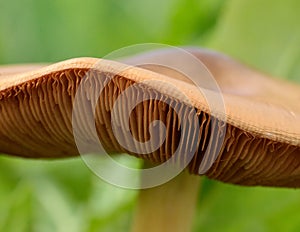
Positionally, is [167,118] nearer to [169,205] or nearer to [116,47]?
[169,205]

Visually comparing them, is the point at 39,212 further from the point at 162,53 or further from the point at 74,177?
the point at 162,53

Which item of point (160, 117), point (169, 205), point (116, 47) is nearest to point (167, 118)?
point (160, 117)

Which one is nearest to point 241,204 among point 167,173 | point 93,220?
point 93,220

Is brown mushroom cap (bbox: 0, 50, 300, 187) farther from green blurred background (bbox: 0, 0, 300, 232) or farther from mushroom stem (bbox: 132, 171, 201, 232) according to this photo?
green blurred background (bbox: 0, 0, 300, 232)

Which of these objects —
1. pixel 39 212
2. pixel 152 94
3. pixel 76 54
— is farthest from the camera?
pixel 76 54

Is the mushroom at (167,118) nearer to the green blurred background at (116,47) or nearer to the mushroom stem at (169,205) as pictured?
the mushroom stem at (169,205)

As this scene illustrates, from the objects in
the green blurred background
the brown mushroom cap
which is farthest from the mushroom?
the green blurred background
